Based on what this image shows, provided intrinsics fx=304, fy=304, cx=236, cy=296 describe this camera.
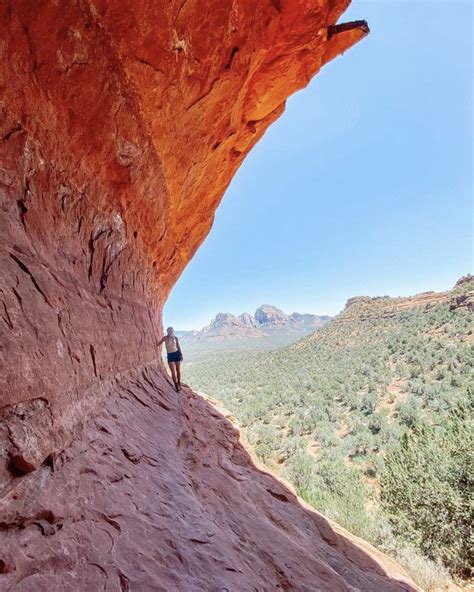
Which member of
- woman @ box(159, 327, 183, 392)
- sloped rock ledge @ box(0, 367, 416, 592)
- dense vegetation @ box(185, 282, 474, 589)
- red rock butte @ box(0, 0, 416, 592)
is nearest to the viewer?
sloped rock ledge @ box(0, 367, 416, 592)

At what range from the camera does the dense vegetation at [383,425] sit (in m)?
12.2

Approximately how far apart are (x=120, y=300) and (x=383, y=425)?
86.5ft

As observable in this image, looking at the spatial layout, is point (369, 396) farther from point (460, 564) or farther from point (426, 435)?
point (460, 564)

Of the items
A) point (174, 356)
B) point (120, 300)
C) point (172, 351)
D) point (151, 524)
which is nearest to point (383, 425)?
point (174, 356)

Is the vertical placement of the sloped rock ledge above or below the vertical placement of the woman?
below

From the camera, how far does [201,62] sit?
5.23 metres

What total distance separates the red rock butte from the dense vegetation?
24.9ft

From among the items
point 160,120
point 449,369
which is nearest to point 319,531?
point 160,120

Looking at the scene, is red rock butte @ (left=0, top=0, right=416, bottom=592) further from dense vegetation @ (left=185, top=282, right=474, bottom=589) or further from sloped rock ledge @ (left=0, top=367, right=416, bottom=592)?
dense vegetation @ (left=185, top=282, right=474, bottom=589)

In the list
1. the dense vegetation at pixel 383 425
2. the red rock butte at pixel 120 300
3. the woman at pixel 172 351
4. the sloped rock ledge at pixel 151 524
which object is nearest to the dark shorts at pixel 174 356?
the woman at pixel 172 351

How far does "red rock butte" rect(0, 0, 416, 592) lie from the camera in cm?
244

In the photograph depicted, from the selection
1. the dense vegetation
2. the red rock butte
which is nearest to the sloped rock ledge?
the red rock butte

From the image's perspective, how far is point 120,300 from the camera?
226 inches

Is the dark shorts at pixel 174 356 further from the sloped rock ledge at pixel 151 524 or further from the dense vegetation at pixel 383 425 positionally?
the dense vegetation at pixel 383 425
